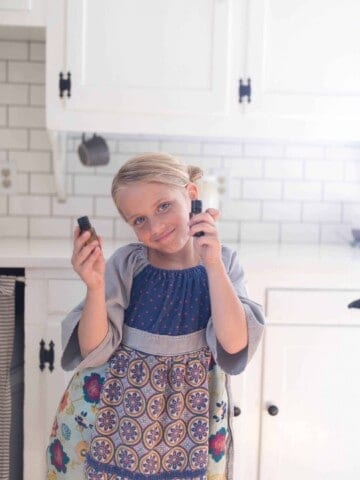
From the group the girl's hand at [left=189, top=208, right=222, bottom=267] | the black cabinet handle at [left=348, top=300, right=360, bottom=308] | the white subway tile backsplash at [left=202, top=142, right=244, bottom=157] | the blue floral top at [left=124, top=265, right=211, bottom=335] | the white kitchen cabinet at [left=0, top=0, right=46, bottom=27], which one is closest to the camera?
the girl's hand at [left=189, top=208, right=222, bottom=267]

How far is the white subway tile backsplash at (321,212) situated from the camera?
7.25ft

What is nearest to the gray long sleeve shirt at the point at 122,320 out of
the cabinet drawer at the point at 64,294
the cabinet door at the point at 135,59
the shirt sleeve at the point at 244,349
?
the shirt sleeve at the point at 244,349

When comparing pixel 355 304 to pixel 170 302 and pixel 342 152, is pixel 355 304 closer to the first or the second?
pixel 170 302

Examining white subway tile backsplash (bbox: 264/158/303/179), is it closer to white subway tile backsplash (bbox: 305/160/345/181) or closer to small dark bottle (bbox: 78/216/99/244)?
white subway tile backsplash (bbox: 305/160/345/181)

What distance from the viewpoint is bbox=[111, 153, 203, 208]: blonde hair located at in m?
1.07

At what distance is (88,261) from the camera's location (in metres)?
1.05

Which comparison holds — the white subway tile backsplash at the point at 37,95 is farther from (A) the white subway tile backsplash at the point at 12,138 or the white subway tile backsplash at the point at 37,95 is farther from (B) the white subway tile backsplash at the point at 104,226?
(B) the white subway tile backsplash at the point at 104,226

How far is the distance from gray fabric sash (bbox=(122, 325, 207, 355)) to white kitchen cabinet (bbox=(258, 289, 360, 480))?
537 mm

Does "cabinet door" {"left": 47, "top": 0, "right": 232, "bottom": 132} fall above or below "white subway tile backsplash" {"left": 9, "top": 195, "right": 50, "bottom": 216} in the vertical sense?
above

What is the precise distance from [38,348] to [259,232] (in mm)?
954

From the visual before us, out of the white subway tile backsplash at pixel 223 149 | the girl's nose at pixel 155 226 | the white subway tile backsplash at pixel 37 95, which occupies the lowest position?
the girl's nose at pixel 155 226

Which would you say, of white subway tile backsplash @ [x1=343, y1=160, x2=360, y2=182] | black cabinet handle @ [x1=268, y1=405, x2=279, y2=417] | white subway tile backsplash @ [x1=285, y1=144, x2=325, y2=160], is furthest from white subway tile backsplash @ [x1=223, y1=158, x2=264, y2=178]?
black cabinet handle @ [x1=268, y1=405, x2=279, y2=417]

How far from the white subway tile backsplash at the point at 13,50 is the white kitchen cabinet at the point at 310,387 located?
121cm

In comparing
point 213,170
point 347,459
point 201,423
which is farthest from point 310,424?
point 213,170
